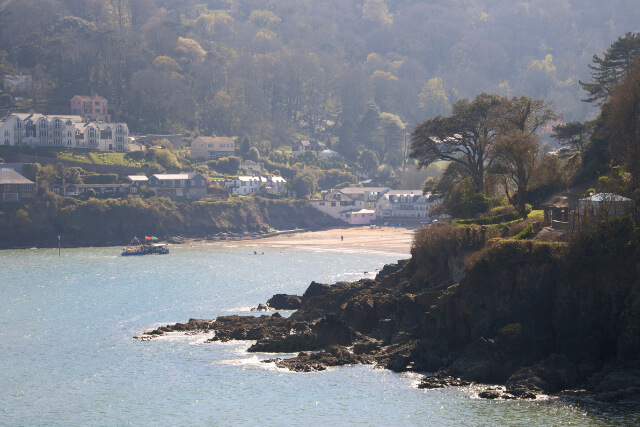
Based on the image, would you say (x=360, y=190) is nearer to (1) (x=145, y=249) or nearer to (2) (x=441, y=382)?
(1) (x=145, y=249)

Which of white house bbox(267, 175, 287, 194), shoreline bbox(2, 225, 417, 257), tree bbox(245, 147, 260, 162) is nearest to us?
shoreline bbox(2, 225, 417, 257)

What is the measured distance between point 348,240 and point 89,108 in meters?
57.9

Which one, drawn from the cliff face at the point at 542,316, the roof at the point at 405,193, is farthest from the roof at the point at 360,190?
the cliff face at the point at 542,316

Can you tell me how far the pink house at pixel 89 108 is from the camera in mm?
150625

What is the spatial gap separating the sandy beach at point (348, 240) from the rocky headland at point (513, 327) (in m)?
51.5

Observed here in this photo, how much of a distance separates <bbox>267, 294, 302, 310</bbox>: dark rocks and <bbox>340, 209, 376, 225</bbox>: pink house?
7545cm

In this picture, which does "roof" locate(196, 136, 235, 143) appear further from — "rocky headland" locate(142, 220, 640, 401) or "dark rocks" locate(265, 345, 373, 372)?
"dark rocks" locate(265, 345, 373, 372)

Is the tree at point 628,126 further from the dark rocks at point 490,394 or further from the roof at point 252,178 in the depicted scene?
the roof at point 252,178

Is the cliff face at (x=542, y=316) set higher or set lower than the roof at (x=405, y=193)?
lower

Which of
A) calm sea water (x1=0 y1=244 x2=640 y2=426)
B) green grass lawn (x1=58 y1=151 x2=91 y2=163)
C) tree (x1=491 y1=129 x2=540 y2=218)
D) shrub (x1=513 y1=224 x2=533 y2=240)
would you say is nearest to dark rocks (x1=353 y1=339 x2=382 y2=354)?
calm sea water (x1=0 y1=244 x2=640 y2=426)

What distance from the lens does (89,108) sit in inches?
5979

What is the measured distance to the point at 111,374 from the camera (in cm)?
4688

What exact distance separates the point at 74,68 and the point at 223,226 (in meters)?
58.0

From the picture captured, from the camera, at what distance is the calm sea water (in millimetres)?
38281
